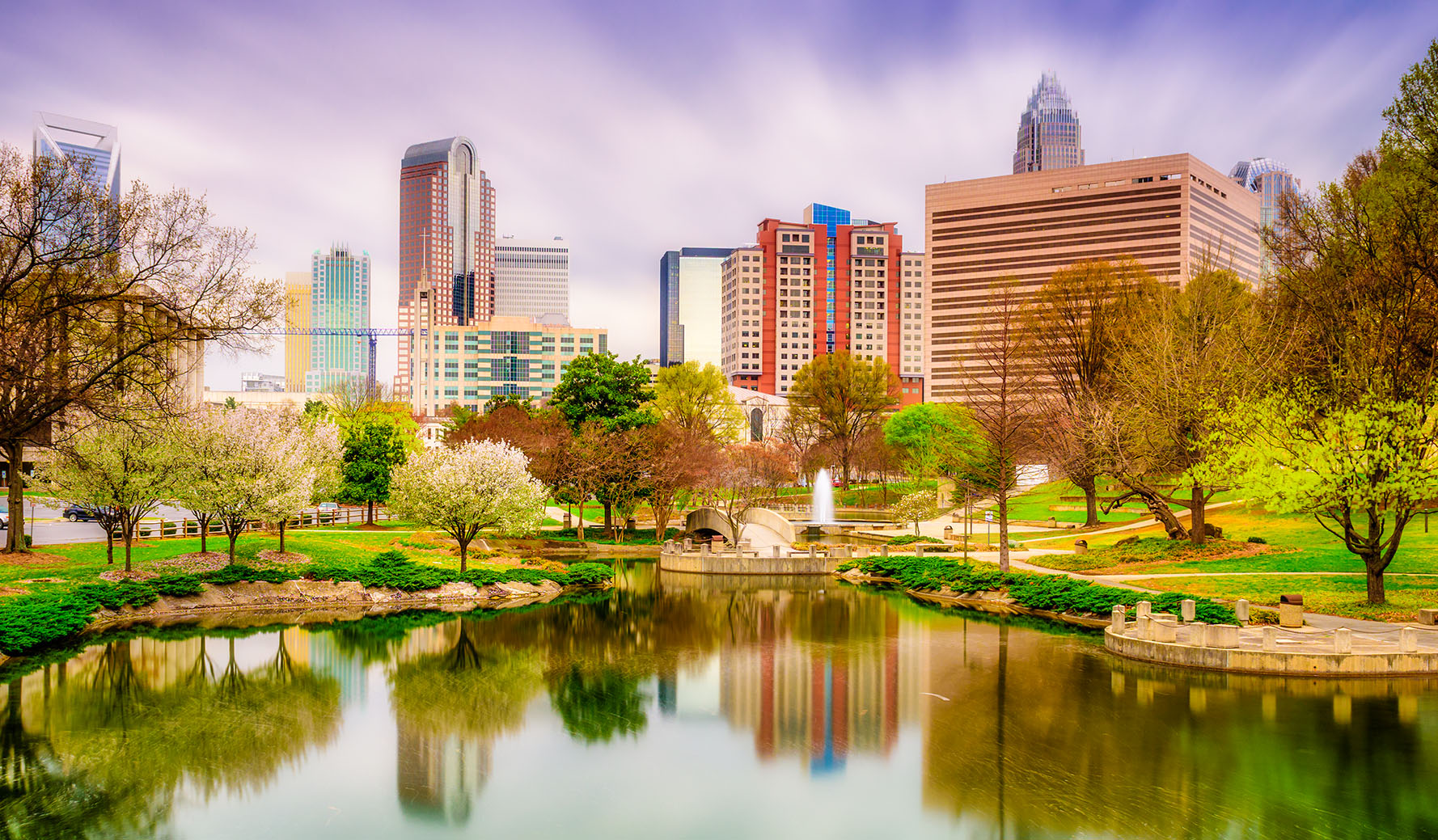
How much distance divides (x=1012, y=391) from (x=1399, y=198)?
57.0 feet

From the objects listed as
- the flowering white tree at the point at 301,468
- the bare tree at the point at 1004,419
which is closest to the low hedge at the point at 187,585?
the flowering white tree at the point at 301,468

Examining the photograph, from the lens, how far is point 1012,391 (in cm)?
4319

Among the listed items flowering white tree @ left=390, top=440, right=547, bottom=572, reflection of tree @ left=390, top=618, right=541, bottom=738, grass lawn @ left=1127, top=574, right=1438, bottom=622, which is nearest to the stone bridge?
flowering white tree @ left=390, top=440, right=547, bottom=572

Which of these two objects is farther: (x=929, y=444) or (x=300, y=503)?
(x=929, y=444)

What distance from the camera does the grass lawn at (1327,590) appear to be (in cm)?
2667

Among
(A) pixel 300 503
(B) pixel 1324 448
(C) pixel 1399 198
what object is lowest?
(A) pixel 300 503

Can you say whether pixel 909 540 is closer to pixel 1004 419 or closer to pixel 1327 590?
pixel 1004 419

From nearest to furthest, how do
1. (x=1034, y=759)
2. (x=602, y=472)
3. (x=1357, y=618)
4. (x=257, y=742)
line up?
(x=1034, y=759) → (x=257, y=742) → (x=1357, y=618) → (x=602, y=472)

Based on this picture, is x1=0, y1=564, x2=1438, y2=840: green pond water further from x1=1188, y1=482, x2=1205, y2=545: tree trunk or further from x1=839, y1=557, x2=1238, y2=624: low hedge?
x1=1188, y1=482, x2=1205, y2=545: tree trunk

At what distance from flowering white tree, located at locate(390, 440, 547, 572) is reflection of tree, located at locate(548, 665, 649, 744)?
15826 millimetres

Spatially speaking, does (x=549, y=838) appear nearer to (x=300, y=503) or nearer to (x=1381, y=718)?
(x=1381, y=718)

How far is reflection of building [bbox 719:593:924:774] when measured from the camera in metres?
18.5

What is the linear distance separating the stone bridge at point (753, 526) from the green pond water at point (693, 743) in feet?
86.4

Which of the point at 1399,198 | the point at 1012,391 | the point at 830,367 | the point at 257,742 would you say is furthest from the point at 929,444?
the point at 257,742
